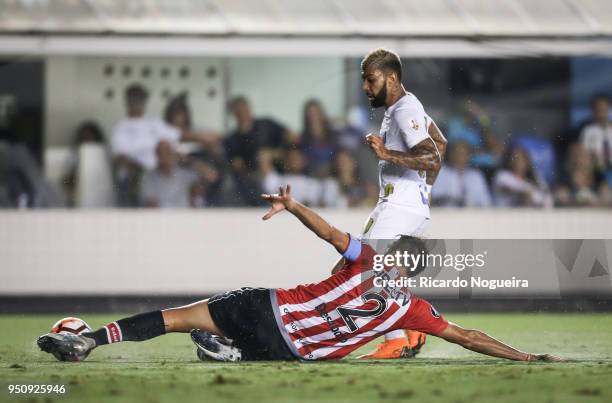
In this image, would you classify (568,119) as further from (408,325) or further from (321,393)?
(321,393)

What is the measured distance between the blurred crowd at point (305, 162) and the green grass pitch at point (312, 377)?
4942 millimetres

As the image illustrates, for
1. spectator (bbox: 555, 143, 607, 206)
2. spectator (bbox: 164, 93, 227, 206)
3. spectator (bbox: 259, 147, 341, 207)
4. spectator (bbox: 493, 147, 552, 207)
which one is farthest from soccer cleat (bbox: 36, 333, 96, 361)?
spectator (bbox: 555, 143, 607, 206)

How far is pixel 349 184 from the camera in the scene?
1512cm

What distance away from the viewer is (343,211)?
1524 centimetres

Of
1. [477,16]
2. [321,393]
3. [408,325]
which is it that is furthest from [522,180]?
[321,393]

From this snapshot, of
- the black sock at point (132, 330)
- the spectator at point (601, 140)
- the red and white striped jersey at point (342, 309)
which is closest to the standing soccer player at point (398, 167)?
the red and white striped jersey at point (342, 309)

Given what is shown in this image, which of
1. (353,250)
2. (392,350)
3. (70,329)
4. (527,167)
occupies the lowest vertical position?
(392,350)

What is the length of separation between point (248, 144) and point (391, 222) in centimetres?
626

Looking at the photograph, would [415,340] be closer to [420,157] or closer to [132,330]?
[420,157]

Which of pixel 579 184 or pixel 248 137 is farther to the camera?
pixel 579 184

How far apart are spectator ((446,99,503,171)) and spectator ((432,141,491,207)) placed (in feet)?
0.29

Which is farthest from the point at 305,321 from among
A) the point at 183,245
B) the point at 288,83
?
the point at 288,83

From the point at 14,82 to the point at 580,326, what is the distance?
7.38m

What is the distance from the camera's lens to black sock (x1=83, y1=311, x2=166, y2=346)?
8117 mm
